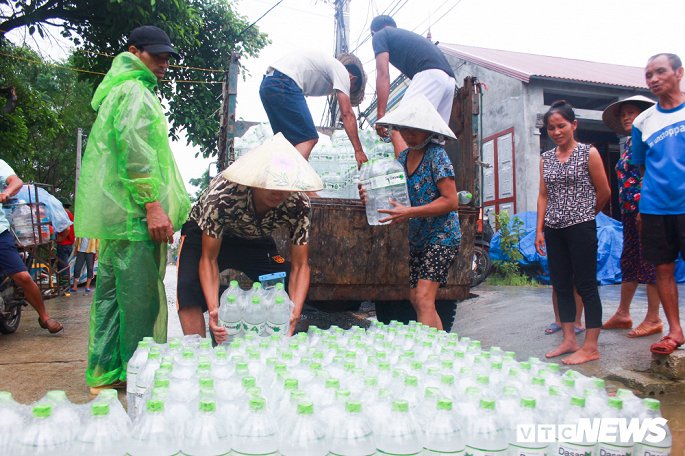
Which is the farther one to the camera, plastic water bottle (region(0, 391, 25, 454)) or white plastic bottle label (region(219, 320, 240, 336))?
white plastic bottle label (region(219, 320, 240, 336))

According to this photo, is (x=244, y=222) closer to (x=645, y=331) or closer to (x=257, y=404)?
(x=257, y=404)

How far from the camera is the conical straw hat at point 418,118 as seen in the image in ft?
11.5

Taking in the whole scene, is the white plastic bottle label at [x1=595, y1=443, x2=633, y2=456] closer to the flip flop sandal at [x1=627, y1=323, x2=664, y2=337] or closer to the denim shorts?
the flip flop sandal at [x1=627, y1=323, x2=664, y2=337]

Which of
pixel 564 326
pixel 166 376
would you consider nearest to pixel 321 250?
pixel 564 326

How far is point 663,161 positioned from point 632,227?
3.75 feet

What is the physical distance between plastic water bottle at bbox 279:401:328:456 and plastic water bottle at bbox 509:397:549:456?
574 millimetres

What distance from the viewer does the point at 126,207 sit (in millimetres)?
3377

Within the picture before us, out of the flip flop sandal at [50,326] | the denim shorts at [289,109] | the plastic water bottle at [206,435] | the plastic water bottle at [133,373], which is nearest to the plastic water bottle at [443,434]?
the plastic water bottle at [206,435]

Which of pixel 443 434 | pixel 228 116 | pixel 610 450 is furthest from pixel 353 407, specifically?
pixel 228 116

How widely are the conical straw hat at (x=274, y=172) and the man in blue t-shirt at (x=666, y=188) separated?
2387 millimetres

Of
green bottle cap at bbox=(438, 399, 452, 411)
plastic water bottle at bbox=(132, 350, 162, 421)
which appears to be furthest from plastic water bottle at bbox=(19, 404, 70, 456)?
green bottle cap at bbox=(438, 399, 452, 411)

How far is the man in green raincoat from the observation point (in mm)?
3346

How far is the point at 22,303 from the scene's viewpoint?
19.6ft

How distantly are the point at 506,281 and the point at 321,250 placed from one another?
649cm
